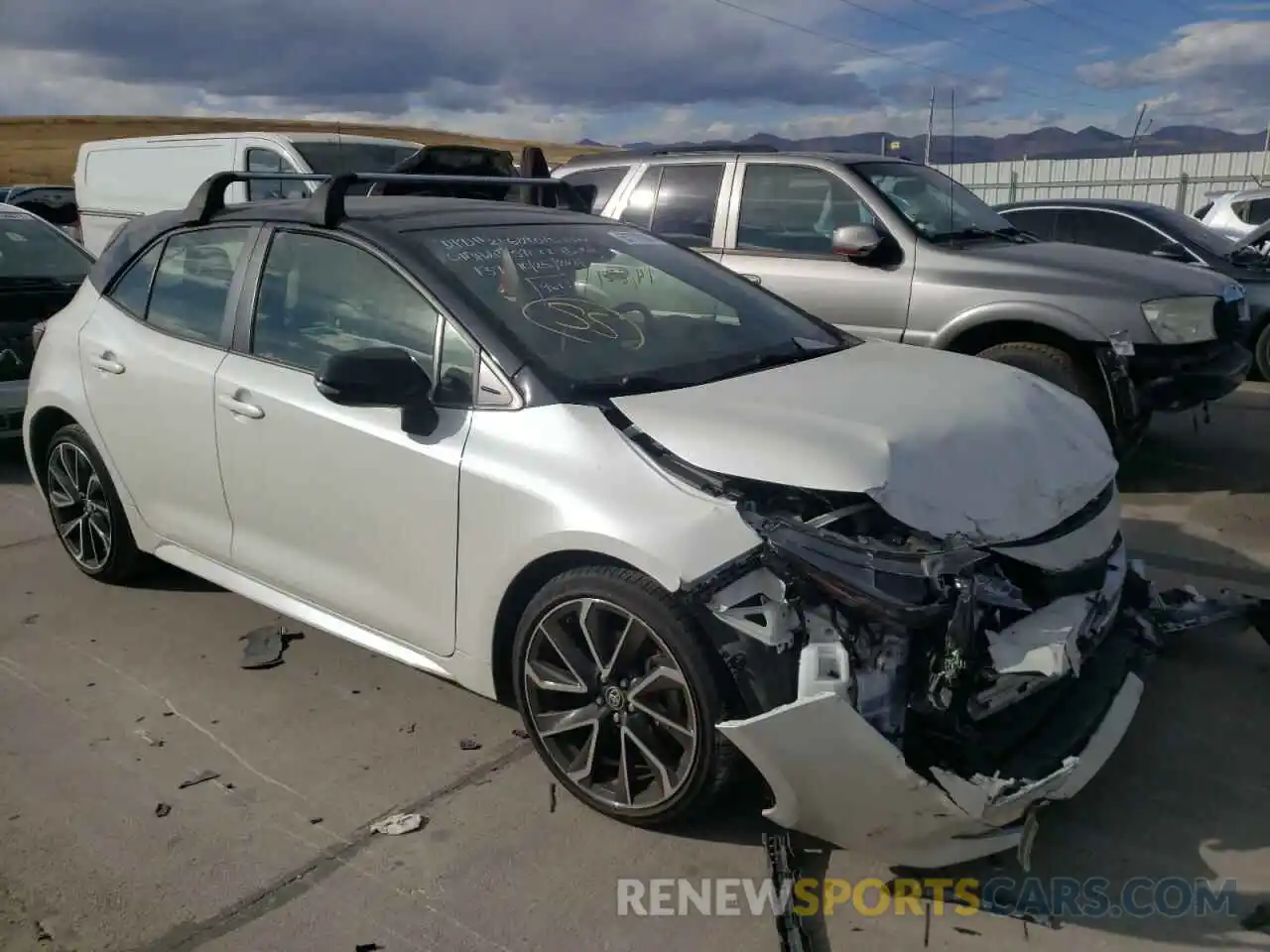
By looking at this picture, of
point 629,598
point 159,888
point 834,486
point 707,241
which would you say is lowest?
point 159,888

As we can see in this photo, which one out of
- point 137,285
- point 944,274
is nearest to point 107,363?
point 137,285

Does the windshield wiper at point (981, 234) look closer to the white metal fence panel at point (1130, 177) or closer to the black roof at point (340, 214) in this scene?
the black roof at point (340, 214)

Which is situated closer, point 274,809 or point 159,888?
point 159,888

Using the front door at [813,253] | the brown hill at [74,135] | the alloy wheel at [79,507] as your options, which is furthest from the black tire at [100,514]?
the brown hill at [74,135]

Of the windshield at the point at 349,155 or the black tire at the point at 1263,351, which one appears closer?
the black tire at the point at 1263,351

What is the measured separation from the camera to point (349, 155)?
1083cm

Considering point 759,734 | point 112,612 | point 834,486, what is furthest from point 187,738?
point 834,486

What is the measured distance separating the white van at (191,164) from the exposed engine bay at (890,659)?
8295 millimetres

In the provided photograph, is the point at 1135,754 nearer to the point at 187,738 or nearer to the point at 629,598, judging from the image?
the point at 629,598

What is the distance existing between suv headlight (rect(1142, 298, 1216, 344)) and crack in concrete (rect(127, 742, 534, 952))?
4.67 m

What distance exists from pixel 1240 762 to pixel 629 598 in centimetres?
204

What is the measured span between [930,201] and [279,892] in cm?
588

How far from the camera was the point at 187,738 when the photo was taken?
3.65 m

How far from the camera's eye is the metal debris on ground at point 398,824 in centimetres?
312
